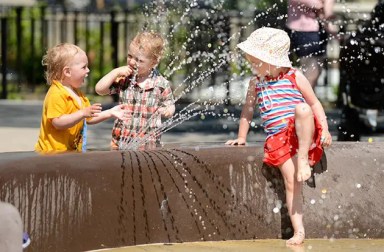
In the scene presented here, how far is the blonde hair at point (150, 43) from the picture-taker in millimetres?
6977

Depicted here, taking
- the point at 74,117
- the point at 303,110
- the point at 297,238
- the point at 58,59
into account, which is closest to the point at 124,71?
the point at 58,59

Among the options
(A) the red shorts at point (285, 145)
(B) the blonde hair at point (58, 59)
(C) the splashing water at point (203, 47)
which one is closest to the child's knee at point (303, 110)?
(A) the red shorts at point (285, 145)

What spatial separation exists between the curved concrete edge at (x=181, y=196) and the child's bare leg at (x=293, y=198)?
128 millimetres

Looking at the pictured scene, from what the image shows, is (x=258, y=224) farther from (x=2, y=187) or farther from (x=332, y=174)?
(x=2, y=187)

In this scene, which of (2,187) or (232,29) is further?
(232,29)

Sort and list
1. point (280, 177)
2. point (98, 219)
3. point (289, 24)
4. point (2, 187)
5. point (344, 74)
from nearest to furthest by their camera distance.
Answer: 1. point (2, 187)
2. point (98, 219)
3. point (280, 177)
4. point (289, 24)
5. point (344, 74)

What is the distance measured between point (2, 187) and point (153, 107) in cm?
157

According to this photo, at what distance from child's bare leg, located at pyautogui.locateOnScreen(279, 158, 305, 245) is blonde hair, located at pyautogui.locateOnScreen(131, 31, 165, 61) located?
98 cm

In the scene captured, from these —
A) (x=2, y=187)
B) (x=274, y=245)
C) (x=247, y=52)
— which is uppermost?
(x=247, y=52)

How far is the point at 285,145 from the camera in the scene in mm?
6570

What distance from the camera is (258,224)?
6715 mm

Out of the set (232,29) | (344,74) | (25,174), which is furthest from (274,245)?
(232,29)

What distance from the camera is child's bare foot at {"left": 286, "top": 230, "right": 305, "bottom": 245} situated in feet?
21.5

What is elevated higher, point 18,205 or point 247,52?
point 247,52
